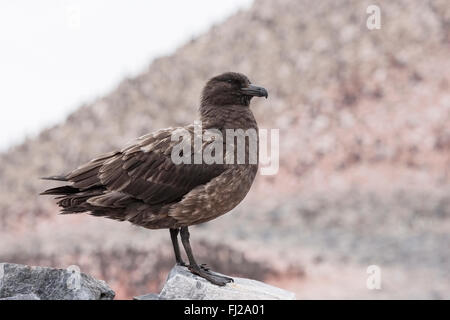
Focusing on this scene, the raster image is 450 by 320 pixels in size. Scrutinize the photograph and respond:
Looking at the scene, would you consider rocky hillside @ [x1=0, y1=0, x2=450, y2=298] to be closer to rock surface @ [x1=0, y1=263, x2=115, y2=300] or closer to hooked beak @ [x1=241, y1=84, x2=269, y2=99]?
hooked beak @ [x1=241, y1=84, x2=269, y2=99]

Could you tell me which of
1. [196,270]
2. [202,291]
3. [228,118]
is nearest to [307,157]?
[228,118]

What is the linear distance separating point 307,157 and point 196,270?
26146 mm

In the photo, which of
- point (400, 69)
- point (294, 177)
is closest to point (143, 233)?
point (294, 177)

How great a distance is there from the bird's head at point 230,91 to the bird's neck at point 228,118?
10cm

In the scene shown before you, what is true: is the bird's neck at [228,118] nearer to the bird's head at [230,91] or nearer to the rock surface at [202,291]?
the bird's head at [230,91]

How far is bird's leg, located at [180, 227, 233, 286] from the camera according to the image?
315 inches

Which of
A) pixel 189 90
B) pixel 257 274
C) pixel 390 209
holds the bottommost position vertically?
pixel 257 274

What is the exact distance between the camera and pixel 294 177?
33.0 meters

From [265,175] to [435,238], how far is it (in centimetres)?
970

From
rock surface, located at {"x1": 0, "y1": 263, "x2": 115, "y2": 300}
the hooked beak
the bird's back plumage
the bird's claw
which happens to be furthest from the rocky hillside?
rock surface, located at {"x1": 0, "y1": 263, "x2": 115, "y2": 300}

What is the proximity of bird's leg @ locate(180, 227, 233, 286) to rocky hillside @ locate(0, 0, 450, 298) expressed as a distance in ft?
42.2

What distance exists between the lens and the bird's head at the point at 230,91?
8.52 metres

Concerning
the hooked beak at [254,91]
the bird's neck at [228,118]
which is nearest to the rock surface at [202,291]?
the bird's neck at [228,118]

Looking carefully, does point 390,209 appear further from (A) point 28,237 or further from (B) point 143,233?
(A) point 28,237
